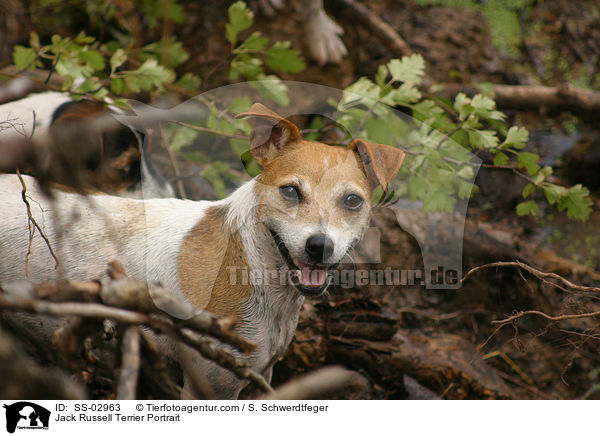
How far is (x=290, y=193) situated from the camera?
139 cm

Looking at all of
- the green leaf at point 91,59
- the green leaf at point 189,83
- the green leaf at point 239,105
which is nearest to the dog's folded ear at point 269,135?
the green leaf at point 239,105

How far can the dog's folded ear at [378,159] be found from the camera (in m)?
1.41

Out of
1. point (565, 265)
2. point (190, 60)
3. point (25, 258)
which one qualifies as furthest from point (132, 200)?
point (565, 265)

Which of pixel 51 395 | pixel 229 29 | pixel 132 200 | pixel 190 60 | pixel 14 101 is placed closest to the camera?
pixel 51 395

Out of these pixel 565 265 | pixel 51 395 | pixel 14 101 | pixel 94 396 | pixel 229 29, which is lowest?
pixel 565 265

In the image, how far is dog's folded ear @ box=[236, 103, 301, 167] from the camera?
1.39 m

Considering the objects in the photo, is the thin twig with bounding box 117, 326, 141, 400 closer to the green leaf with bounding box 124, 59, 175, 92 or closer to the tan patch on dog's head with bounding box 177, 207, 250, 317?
the tan patch on dog's head with bounding box 177, 207, 250, 317

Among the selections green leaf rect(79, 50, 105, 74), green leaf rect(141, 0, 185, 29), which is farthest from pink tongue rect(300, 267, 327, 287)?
green leaf rect(141, 0, 185, 29)

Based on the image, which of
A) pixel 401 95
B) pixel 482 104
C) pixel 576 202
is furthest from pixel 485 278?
pixel 401 95

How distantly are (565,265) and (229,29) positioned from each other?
81.6 inches

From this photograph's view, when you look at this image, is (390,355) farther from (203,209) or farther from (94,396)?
(94,396)
